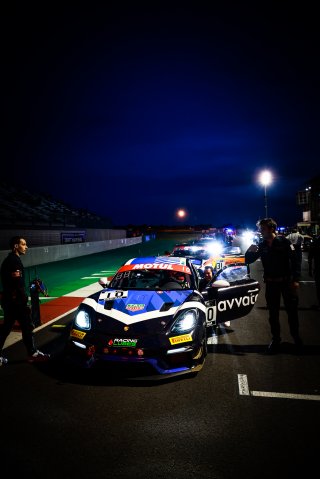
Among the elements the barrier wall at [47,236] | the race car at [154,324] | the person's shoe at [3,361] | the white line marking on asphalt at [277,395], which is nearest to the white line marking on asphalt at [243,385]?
the white line marking on asphalt at [277,395]

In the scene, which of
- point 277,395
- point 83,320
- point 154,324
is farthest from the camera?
point 83,320

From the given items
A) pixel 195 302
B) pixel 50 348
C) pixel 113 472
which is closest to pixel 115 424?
pixel 113 472

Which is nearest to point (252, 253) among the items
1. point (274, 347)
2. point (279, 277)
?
point (279, 277)

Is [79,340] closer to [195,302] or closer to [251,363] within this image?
[195,302]

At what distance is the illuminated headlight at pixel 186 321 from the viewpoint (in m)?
4.10

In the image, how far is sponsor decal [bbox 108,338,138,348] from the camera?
386cm

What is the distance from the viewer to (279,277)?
5250 millimetres

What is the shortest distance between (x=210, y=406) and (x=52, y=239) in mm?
24483

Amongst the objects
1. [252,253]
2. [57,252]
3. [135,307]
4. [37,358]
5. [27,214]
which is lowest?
[37,358]

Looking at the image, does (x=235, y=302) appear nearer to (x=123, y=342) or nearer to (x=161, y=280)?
(x=161, y=280)

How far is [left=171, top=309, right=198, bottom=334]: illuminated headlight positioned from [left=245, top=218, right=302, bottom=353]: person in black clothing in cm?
157

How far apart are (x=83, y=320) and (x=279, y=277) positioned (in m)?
2.97

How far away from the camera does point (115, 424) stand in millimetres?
3236

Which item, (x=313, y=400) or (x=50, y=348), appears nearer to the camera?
(x=313, y=400)
